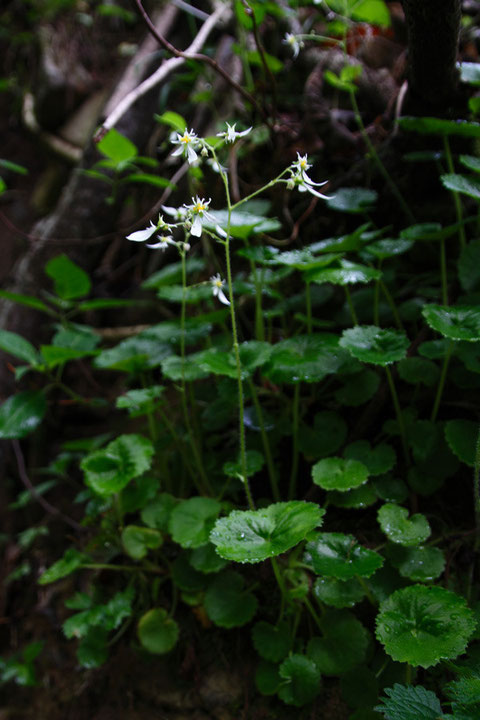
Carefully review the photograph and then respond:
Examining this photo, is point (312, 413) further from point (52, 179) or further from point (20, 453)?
point (52, 179)

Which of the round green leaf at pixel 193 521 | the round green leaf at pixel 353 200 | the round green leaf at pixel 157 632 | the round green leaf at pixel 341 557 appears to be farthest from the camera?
the round green leaf at pixel 353 200

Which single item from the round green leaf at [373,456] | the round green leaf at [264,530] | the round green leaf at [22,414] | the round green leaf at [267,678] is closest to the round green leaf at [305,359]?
the round green leaf at [373,456]

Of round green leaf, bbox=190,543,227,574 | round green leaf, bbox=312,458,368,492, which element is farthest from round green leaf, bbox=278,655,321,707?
round green leaf, bbox=312,458,368,492

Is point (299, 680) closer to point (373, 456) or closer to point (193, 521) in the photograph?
point (193, 521)

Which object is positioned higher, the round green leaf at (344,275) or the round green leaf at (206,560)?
the round green leaf at (344,275)

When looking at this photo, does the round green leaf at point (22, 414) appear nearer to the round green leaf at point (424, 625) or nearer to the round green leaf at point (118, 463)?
the round green leaf at point (118, 463)

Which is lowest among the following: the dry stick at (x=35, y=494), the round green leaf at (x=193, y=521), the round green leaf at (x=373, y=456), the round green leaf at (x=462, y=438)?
the dry stick at (x=35, y=494)
